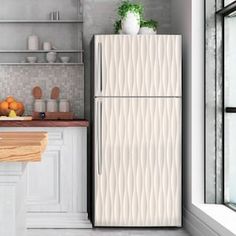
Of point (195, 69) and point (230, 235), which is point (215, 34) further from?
point (230, 235)

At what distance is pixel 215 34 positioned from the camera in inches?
164

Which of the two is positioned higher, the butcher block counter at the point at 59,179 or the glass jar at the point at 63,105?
the glass jar at the point at 63,105

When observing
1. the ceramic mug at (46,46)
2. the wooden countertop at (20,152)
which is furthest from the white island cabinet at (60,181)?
the wooden countertop at (20,152)

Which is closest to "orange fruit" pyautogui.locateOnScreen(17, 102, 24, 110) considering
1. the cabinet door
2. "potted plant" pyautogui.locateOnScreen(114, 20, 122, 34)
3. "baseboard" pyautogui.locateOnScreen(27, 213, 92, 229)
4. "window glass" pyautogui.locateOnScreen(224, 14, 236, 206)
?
the cabinet door

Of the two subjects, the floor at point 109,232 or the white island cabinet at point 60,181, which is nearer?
the floor at point 109,232

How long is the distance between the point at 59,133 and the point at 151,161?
0.86 m

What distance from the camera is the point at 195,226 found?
4012mm

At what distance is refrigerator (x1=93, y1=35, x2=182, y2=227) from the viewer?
14.0ft

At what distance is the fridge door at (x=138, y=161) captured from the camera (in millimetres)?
4273

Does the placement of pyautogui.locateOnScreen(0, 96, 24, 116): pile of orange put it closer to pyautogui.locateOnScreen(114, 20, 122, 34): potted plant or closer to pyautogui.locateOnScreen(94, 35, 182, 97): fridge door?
pyautogui.locateOnScreen(94, 35, 182, 97): fridge door

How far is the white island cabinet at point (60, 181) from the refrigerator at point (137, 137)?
0.69 feet

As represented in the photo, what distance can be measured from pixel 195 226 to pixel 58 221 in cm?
121

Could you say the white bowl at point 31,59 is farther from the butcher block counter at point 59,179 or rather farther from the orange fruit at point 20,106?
the butcher block counter at point 59,179

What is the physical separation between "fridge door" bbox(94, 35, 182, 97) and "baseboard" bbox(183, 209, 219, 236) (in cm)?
112
